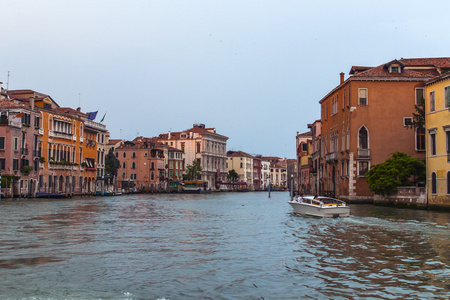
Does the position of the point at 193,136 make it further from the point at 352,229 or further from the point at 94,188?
the point at 352,229

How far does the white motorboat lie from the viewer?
24.6 metres

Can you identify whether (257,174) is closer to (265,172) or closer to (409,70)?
(265,172)

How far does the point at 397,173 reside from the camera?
3619cm

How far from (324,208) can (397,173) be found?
44.6 feet

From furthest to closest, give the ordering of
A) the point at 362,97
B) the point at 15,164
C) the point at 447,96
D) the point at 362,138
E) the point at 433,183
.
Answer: the point at 15,164 → the point at 362,138 → the point at 362,97 → the point at 433,183 → the point at 447,96

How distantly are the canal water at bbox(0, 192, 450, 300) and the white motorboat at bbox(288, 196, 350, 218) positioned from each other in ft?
15.7

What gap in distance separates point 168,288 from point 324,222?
48.2 ft

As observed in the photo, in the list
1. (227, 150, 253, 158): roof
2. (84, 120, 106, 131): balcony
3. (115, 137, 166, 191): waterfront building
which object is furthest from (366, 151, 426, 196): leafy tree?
(227, 150, 253, 158): roof

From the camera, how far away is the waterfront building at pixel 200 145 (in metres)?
118

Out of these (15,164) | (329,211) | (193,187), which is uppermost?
(15,164)

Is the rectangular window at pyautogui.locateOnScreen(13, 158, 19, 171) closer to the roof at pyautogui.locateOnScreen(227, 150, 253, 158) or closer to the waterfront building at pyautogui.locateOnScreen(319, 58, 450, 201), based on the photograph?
the waterfront building at pyautogui.locateOnScreen(319, 58, 450, 201)

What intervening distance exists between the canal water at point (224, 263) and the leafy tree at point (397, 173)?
55.7 ft

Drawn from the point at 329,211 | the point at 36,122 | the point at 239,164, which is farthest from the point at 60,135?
the point at 239,164

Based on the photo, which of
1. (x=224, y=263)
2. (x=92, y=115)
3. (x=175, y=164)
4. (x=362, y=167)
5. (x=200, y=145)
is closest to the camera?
(x=224, y=263)
